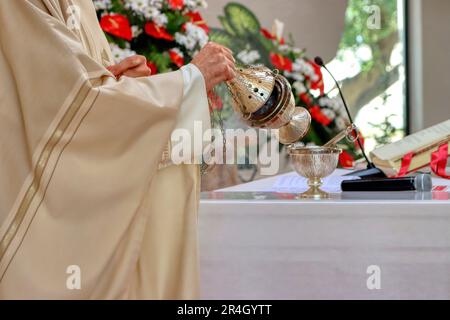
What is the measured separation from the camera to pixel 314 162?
1969mm

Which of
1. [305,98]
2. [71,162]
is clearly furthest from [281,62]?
[71,162]

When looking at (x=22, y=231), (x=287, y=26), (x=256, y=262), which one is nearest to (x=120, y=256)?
(x=22, y=231)

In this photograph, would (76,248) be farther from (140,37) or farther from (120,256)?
(140,37)

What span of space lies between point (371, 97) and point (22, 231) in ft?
13.9

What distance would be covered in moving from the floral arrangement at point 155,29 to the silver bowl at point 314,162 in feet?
3.27

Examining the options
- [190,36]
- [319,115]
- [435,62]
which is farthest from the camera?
[435,62]

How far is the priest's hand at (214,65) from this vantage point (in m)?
1.78

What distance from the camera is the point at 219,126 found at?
2041 mm

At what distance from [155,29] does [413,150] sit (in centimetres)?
106

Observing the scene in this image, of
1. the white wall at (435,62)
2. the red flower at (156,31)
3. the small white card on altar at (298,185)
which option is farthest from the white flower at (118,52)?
the white wall at (435,62)

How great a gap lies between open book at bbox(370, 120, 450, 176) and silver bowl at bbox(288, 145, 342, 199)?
0.52 metres

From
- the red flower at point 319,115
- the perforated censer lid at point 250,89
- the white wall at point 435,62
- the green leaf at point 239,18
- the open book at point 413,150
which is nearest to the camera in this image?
the perforated censer lid at point 250,89

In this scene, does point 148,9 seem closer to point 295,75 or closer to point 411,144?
point 295,75
